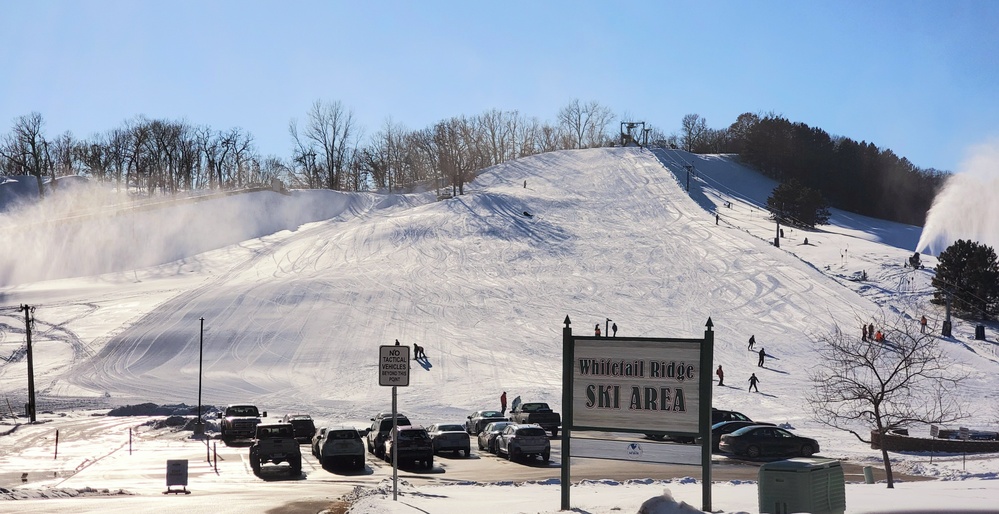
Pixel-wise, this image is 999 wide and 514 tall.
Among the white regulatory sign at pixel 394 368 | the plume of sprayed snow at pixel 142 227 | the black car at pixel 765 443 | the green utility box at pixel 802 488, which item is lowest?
the black car at pixel 765 443

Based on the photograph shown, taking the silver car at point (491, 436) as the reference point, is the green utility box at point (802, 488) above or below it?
above

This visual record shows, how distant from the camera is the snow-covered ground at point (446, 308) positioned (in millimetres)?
26062

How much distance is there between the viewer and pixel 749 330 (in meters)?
52.2

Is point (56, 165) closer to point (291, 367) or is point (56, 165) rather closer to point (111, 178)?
point (111, 178)

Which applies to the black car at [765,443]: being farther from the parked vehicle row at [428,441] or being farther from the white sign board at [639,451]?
the white sign board at [639,451]

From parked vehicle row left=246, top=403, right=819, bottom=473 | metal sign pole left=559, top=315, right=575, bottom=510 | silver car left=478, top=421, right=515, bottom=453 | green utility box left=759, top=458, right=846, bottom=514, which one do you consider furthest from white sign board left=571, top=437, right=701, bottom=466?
silver car left=478, top=421, right=515, bottom=453

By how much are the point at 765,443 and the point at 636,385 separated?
15.7 meters

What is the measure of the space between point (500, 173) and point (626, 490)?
108 metres

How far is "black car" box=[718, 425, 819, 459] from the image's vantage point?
27672 millimetres

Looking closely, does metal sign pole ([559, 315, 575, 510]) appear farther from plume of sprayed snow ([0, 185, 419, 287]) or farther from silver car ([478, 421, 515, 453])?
plume of sprayed snow ([0, 185, 419, 287])

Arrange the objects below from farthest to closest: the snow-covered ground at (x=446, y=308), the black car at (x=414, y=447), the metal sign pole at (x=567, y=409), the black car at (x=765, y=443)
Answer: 1. the black car at (x=765, y=443)
2. the snow-covered ground at (x=446, y=308)
3. the black car at (x=414, y=447)
4. the metal sign pole at (x=567, y=409)

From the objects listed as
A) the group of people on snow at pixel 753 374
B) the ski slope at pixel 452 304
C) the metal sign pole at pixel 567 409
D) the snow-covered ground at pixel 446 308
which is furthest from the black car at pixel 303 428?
the group of people on snow at pixel 753 374

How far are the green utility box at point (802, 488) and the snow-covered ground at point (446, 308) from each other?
0.70 meters

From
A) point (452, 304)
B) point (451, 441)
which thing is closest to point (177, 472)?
point (451, 441)
